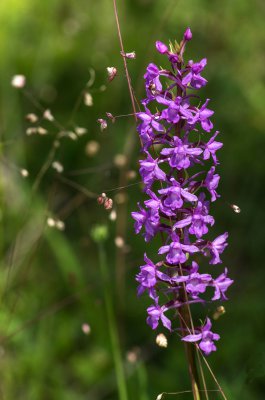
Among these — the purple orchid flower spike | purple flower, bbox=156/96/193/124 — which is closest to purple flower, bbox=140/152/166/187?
the purple orchid flower spike

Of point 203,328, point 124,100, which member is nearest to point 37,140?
point 124,100

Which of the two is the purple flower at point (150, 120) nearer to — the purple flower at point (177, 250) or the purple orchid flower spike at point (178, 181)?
the purple orchid flower spike at point (178, 181)

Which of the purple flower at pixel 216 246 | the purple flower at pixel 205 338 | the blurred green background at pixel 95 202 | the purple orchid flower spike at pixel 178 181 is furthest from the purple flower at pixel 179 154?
the blurred green background at pixel 95 202

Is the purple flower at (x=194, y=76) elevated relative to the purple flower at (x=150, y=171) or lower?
elevated

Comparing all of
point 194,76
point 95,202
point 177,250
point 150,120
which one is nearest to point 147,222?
point 177,250

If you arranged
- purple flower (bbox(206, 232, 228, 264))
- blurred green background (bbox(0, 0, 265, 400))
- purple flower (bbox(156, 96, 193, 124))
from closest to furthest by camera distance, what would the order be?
1. purple flower (bbox(156, 96, 193, 124))
2. purple flower (bbox(206, 232, 228, 264))
3. blurred green background (bbox(0, 0, 265, 400))

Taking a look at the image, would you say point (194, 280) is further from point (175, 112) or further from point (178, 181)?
point (175, 112)

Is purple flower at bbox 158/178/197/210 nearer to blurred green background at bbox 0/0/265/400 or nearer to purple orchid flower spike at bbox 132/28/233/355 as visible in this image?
purple orchid flower spike at bbox 132/28/233/355
